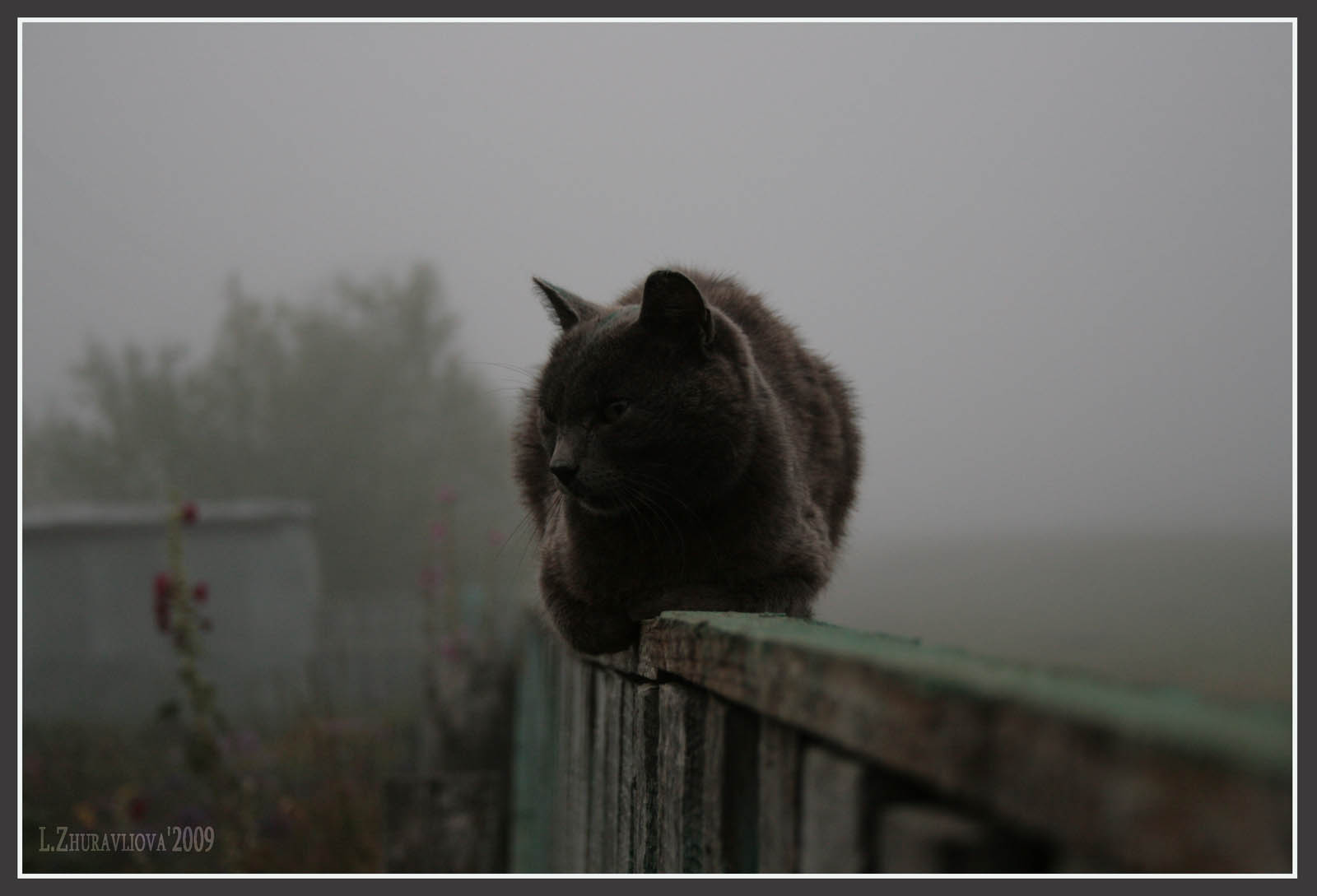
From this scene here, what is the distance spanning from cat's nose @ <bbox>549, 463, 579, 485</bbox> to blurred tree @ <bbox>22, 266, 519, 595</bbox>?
1282cm

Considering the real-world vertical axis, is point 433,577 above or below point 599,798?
below

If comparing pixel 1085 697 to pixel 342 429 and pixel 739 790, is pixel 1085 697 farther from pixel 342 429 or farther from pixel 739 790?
pixel 342 429

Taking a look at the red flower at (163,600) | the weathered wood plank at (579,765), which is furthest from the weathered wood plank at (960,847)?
the red flower at (163,600)

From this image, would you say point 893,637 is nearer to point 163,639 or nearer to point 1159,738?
point 1159,738

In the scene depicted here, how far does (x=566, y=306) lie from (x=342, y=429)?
13625 millimetres

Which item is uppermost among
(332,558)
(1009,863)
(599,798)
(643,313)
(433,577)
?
(643,313)

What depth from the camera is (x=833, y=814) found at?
73cm

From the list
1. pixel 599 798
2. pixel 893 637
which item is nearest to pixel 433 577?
pixel 599 798

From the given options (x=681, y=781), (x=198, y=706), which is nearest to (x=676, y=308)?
(x=681, y=781)

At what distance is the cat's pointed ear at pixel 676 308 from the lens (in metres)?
1.96

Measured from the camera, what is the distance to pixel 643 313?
203 centimetres

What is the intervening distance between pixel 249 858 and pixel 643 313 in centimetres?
348

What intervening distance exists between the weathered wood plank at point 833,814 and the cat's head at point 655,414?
1228mm

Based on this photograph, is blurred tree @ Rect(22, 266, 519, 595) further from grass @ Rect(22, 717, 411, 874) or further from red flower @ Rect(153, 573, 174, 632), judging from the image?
red flower @ Rect(153, 573, 174, 632)
